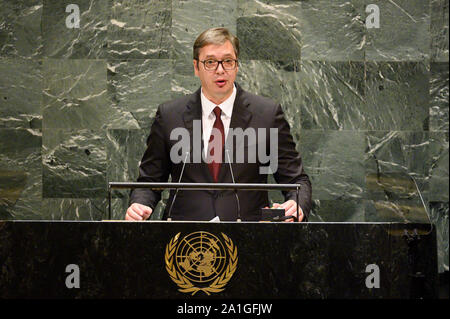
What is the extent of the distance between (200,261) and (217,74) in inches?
75.8

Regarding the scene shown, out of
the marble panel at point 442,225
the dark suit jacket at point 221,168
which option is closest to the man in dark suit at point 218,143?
the dark suit jacket at point 221,168

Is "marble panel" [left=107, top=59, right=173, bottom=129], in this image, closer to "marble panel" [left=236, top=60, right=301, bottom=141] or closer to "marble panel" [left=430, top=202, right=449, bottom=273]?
"marble panel" [left=236, top=60, right=301, bottom=141]

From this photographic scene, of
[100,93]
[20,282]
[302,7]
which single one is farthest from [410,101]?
[20,282]

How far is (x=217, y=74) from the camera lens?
15.0 feet

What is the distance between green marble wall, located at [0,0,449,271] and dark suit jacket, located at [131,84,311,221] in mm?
1044

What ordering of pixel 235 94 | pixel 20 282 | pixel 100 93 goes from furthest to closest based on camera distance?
pixel 100 93 → pixel 235 94 → pixel 20 282

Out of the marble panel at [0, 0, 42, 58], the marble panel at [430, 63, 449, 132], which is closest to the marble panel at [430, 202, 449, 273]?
the marble panel at [430, 63, 449, 132]

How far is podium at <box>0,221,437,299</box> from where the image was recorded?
116 inches

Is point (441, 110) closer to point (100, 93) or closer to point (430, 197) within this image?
point (430, 197)

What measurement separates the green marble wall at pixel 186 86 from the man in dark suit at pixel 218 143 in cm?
106

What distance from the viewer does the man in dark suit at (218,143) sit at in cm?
440

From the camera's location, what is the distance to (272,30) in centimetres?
567

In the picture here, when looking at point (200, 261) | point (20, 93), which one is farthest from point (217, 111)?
point (20, 93)

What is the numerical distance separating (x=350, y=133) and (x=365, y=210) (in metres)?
0.70
